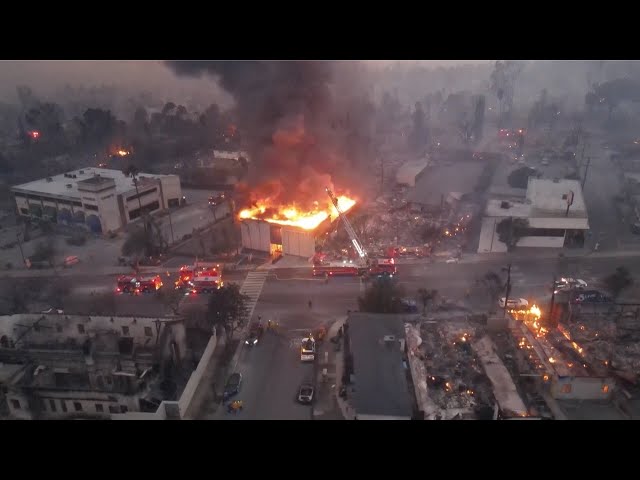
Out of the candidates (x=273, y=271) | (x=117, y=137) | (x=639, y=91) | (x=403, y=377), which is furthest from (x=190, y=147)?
(x=639, y=91)

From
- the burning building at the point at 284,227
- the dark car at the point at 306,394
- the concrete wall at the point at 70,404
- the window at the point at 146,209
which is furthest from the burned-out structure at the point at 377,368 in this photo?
the window at the point at 146,209

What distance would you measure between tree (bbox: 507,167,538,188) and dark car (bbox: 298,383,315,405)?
658 inches

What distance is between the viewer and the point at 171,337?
33.2ft

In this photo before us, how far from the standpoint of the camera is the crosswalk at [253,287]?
510 inches

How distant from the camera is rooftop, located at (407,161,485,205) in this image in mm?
20984

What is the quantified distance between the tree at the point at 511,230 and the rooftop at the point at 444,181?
16.0ft

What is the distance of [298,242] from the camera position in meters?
15.8

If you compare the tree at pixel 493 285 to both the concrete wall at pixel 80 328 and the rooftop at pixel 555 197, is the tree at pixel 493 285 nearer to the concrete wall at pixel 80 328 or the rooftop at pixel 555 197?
the rooftop at pixel 555 197

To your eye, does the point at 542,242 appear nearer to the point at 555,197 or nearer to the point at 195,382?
the point at 555,197

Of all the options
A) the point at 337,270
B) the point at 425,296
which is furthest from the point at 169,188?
the point at 425,296

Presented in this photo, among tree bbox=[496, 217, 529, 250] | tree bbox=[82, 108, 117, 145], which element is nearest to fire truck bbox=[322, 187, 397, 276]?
tree bbox=[496, 217, 529, 250]

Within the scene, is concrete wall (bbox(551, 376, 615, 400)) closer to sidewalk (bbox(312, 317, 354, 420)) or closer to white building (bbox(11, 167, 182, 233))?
sidewalk (bbox(312, 317, 354, 420))

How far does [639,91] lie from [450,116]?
1617cm

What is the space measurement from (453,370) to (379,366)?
1750 millimetres
